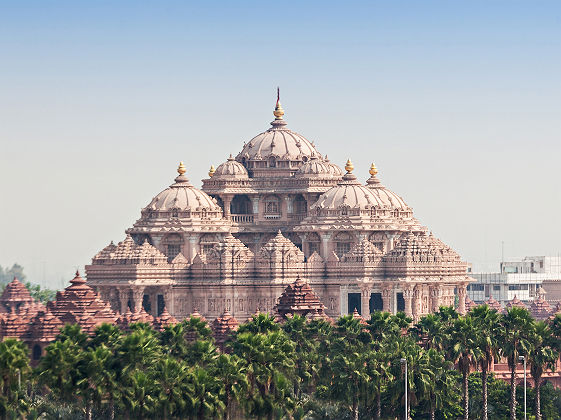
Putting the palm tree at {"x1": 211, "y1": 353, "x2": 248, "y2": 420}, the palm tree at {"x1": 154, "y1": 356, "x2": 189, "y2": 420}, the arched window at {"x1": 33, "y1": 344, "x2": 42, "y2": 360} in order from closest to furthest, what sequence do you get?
the palm tree at {"x1": 154, "y1": 356, "x2": 189, "y2": 420}, the palm tree at {"x1": 211, "y1": 353, "x2": 248, "y2": 420}, the arched window at {"x1": 33, "y1": 344, "x2": 42, "y2": 360}

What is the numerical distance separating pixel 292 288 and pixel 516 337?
37.0m

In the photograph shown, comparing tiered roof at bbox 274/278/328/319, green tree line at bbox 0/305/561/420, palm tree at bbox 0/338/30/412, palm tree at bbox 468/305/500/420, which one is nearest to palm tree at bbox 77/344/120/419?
green tree line at bbox 0/305/561/420

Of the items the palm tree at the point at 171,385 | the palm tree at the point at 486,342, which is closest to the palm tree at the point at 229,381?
the palm tree at the point at 171,385

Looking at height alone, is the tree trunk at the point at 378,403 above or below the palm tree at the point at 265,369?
below

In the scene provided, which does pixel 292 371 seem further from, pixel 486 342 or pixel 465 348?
pixel 486 342

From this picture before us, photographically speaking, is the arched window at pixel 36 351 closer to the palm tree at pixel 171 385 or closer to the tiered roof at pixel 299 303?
the tiered roof at pixel 299 303

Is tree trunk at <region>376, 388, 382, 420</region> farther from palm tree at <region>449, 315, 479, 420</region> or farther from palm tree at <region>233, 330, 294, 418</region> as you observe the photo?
palm tree at <region>233, 330, 294, 418</region>

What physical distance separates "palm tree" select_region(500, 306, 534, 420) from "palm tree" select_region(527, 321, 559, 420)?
50 cm

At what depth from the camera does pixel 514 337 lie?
16525 cm

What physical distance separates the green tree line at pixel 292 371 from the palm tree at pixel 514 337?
0.22 feet

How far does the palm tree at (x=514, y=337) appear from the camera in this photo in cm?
16450

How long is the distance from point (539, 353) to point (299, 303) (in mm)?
34895

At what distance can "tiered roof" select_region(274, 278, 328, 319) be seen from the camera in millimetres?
195500

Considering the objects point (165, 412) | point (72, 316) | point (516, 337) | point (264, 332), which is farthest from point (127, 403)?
point (72, 316)
